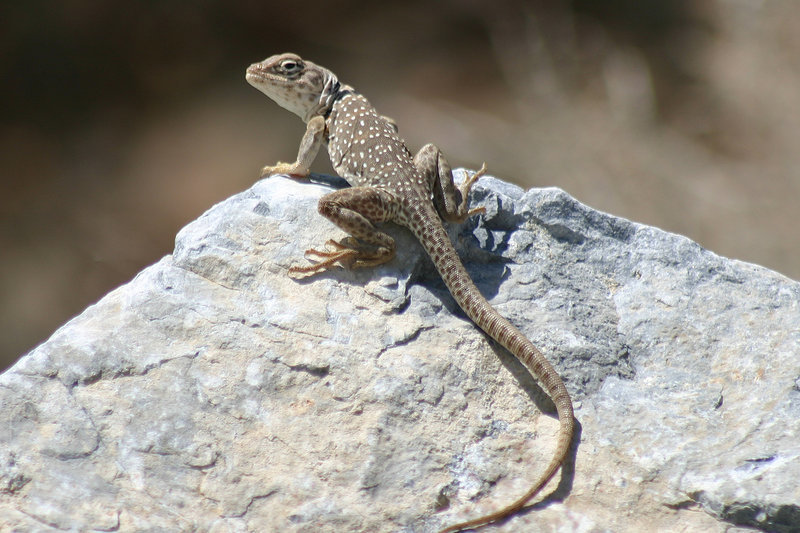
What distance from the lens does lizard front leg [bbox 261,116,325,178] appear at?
5016mm

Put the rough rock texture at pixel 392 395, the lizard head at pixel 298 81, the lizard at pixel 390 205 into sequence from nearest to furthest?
the rough rock texture at pixel 392 395
the lizard at pixel 390 205
the lizard head at pixel 298 81

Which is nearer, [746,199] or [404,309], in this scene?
[404,309]

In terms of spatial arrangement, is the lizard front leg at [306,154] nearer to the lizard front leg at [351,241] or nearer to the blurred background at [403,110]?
the lizard front leg at [351,241]

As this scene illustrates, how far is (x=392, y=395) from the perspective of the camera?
372 cm

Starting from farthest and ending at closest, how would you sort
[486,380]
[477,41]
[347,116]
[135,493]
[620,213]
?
[477,41] < [620,213] < [347,116] < [486,380] < [135,493]

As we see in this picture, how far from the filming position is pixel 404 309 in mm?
4125

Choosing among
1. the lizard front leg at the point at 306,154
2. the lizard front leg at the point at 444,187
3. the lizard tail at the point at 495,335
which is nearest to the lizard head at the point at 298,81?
the lizard front leg at the point at 306,154

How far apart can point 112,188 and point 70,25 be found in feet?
7.62

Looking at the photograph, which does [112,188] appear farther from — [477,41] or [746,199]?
[746,199]

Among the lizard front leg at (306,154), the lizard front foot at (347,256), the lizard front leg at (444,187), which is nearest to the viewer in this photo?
the lizard front foot at (347,256)

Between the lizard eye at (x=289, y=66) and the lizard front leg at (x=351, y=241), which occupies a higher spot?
the lizard eye at (x=289, y=66)

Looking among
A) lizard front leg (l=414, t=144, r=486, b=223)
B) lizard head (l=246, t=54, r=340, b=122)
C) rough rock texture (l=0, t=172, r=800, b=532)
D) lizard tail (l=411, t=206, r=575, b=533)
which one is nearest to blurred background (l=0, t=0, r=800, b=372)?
lizard head (l=246, t=54, r=340, b=122)

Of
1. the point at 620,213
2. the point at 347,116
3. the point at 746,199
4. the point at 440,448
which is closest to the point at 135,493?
the point at 440,448

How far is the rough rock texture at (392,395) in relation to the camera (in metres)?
3.38
